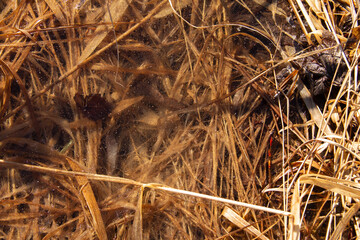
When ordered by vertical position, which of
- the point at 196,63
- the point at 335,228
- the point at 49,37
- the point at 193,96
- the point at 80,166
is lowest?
the point at 335,228

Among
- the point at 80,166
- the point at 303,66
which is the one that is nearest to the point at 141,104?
the point at 80,166

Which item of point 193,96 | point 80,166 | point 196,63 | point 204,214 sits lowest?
point 204,214

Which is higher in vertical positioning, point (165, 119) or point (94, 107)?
point (94, 107)

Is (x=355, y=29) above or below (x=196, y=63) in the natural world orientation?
below

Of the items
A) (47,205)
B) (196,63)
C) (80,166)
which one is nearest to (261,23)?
(196,63)

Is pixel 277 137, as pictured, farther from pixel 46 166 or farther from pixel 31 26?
pixel 31 26

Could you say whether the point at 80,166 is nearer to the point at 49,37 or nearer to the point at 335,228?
the point at 49,37

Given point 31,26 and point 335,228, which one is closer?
point 335,228
